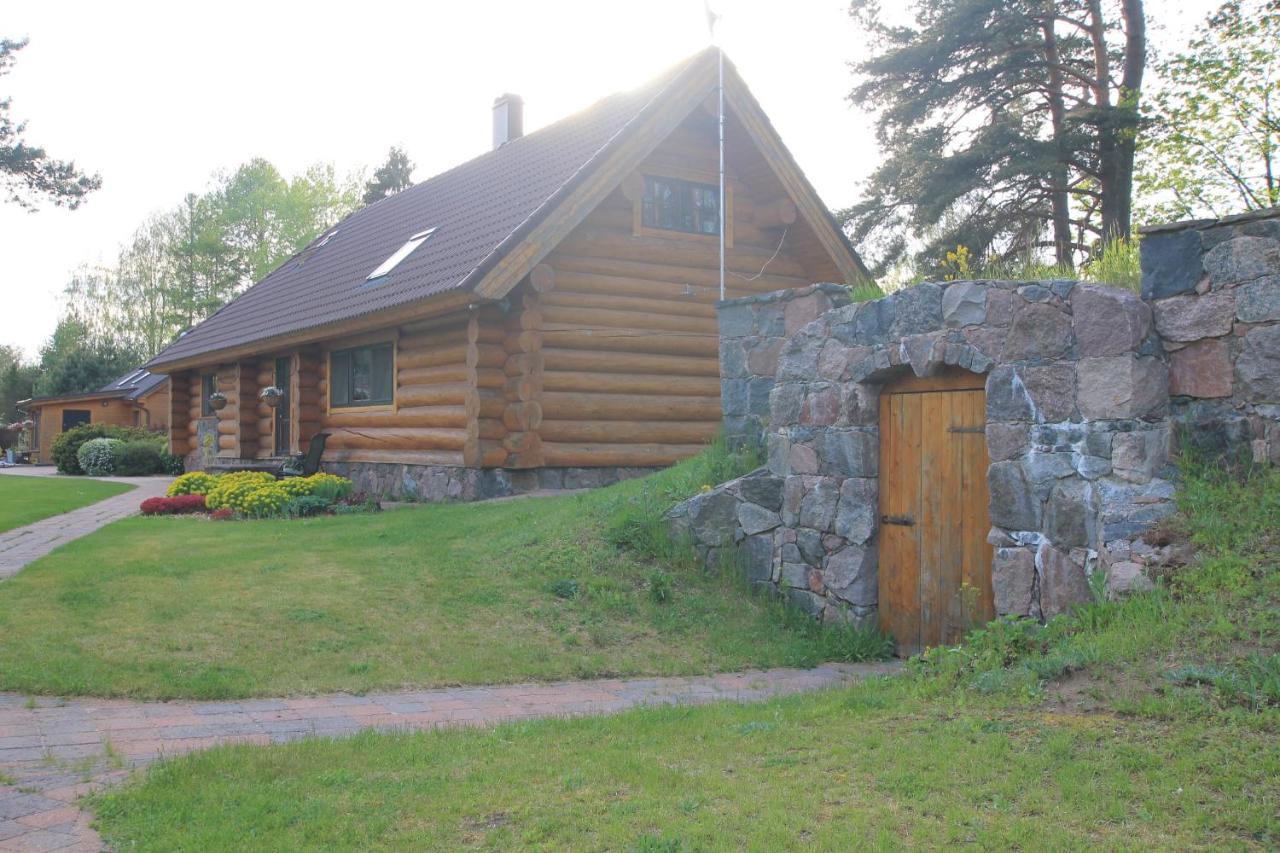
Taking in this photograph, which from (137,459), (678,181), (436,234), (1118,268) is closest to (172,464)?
(137,459)

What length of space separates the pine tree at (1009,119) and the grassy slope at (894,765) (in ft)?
50.6

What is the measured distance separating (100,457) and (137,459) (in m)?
0.99

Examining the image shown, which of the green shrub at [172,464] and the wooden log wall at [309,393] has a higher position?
the wooden log wall at [309,393]

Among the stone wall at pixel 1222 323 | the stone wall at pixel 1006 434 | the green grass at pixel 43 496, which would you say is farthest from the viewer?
the green grass at pixel 43 496

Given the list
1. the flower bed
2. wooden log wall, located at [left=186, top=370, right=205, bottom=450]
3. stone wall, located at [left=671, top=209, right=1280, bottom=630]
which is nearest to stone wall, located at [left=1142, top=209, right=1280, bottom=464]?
stone wall, located at [left=671, top=209, right=1280, bottom=630]

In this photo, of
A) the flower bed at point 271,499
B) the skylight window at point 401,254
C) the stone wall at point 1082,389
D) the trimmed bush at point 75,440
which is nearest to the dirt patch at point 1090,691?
the stone wall at point 1082,389

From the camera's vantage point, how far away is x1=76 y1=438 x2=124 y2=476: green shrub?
28.7 metres

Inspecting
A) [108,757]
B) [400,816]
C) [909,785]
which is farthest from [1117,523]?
[108,757]

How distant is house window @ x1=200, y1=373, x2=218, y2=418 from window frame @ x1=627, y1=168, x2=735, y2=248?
13515mm

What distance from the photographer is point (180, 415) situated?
27.7 m

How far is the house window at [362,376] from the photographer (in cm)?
1777

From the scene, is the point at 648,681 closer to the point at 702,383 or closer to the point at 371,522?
the point at 371,522

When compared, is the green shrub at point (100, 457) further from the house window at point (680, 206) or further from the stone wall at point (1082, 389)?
the stone wall at point (1082, 389)

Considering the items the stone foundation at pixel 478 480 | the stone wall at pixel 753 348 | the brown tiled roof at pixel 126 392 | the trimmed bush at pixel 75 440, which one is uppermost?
the brown tiled roof at pixel 126 392
